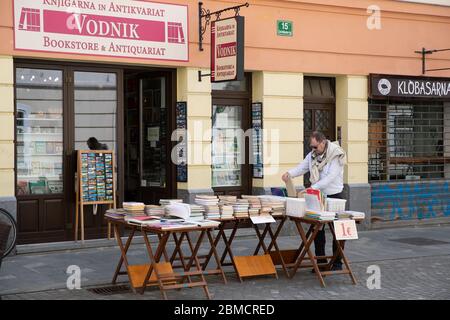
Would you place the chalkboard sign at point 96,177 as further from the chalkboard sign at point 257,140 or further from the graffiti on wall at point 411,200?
the graffiti on wall at point 411,200

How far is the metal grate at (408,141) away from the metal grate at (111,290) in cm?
706

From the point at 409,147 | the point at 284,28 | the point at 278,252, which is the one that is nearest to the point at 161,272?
the point at 278,252

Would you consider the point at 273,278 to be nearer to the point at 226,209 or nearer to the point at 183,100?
the point at 226,209

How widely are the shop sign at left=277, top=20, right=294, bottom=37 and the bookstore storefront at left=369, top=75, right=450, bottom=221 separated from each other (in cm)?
202

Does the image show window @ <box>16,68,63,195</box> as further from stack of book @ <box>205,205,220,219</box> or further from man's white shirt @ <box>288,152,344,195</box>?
man's white shirt @ <box>288,152,344,195</box>

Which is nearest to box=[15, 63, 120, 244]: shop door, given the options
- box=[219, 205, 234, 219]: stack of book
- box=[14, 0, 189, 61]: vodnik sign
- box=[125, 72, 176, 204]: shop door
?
box=[14, 0, 189, 61]: vodnik sign

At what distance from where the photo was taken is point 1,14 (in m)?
10.0

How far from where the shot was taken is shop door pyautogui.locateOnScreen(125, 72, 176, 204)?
12.1 metres

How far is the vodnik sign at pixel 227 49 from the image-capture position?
34.9 ft

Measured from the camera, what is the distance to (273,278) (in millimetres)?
8914

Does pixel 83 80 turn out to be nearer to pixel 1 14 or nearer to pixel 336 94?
pixel 1 14

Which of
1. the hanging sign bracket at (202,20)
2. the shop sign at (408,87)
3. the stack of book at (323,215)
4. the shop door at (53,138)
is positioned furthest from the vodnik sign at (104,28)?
the stack of book at (323,215)

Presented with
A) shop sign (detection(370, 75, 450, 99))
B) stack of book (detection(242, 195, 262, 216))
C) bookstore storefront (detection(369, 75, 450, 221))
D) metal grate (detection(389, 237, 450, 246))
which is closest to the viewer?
stack of book (detection(242, 195, 262, 216))

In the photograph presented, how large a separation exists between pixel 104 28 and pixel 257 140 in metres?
3.46
